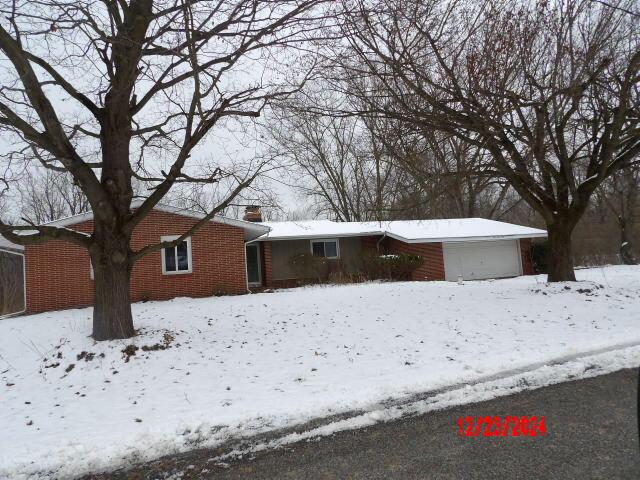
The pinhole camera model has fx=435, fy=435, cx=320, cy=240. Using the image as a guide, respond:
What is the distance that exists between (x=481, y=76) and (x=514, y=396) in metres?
5.88

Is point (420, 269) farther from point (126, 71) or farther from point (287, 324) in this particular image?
point (126, 71)

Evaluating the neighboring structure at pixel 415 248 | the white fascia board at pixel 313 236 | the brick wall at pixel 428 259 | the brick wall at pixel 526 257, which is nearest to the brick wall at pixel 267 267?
the neighboring structure at pixel 415 248

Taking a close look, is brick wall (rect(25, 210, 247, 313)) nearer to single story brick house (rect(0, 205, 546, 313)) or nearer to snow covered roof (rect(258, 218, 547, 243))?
single story brick house (rect(0, 205, 546, 313))

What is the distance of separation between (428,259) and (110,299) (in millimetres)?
16629

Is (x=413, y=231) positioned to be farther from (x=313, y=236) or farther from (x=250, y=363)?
(x=250, y=363)

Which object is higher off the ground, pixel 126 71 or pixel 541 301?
pixel 126 71

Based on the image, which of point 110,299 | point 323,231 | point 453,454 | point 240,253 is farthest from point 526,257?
point 453,454

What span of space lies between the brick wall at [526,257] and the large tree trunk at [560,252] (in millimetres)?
11346

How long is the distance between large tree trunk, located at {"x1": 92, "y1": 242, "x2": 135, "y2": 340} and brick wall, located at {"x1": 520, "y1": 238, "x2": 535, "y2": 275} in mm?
20407

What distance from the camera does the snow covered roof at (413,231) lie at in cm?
2106

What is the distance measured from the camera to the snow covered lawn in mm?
4312

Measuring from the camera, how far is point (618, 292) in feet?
34.5

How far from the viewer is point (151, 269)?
50.8 ft

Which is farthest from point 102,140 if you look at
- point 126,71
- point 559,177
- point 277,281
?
point 277,281
